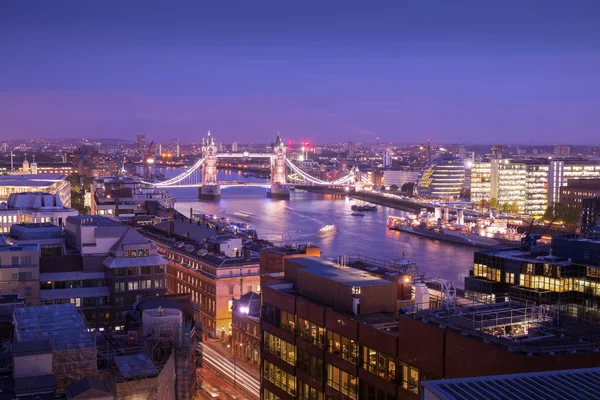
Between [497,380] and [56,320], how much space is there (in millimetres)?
2646

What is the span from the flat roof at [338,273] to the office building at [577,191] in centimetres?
1770

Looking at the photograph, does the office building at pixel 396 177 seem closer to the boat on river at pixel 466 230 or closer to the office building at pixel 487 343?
the boat on river at pixel 466 230

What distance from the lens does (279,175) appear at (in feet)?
118

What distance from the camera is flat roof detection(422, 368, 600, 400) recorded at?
2.31m

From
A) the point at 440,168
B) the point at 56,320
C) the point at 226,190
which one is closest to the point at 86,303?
the point at 56,320

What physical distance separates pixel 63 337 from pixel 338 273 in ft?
5.15

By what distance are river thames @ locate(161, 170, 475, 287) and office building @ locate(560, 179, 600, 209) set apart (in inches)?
201

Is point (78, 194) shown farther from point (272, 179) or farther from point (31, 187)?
point (272, 179)

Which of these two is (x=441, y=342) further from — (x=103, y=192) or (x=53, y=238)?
(x=103, y=192)

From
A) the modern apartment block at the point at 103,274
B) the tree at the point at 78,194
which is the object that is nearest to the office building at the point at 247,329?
the modern apartment block at the point at 103,274

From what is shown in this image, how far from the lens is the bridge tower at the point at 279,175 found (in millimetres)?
31177

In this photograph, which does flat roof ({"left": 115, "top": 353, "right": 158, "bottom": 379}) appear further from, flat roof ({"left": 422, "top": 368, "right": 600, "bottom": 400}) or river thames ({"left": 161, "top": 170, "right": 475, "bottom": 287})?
river thames ({"left": 161, "top": 170, "right": 475, "bottom": 287})

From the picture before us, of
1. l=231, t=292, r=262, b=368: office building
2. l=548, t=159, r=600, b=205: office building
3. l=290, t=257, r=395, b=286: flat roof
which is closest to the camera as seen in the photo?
l=290, t=257, r=395, b=286: flat roof

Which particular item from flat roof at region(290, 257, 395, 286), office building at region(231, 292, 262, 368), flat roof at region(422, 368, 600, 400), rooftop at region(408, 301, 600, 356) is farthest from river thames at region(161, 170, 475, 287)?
flat roof at region(422, 368, 600, 400)
